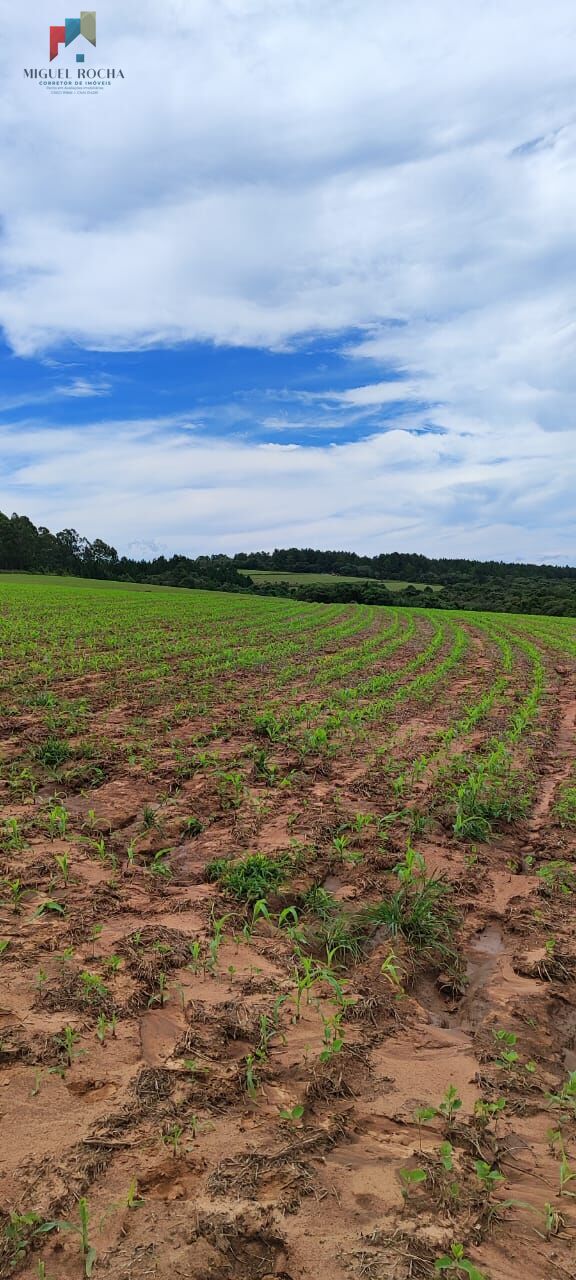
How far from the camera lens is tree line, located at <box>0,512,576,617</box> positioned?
8469cm

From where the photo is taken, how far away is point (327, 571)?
126688 mm

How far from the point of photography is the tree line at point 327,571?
84688 millimetres

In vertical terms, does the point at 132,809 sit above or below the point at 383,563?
below

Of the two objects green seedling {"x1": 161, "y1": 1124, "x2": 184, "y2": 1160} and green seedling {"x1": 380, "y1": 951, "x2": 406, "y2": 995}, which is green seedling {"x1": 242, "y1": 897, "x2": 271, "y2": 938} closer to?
green seedling {"x1": 380, "y1": 951, "x2": 406, "y2": 995}

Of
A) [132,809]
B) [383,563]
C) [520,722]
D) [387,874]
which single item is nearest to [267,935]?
[387,874]

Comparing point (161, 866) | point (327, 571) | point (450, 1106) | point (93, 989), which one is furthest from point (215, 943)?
point (327, 571)

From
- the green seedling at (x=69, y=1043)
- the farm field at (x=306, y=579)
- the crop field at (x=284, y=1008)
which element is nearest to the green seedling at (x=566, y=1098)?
the crop field at (x=284, y=1008)

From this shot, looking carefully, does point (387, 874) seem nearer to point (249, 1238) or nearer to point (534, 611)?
point (249, 1238)

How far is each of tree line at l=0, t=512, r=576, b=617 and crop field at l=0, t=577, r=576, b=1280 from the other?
64.1 metres

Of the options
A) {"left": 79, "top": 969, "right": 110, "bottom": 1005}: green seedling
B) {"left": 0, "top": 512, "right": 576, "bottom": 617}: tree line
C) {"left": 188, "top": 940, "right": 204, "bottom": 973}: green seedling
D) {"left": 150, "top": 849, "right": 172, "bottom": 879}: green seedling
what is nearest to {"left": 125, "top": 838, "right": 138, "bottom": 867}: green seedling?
{"left": 150, "top": 849, "right": 172, "bottom": 879}: green seedling

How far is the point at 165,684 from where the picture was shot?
38.2 ft

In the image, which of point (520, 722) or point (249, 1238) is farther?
point (520, 722)

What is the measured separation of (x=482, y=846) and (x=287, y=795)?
1.94 meters

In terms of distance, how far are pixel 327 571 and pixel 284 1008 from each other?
124632 millimetres
